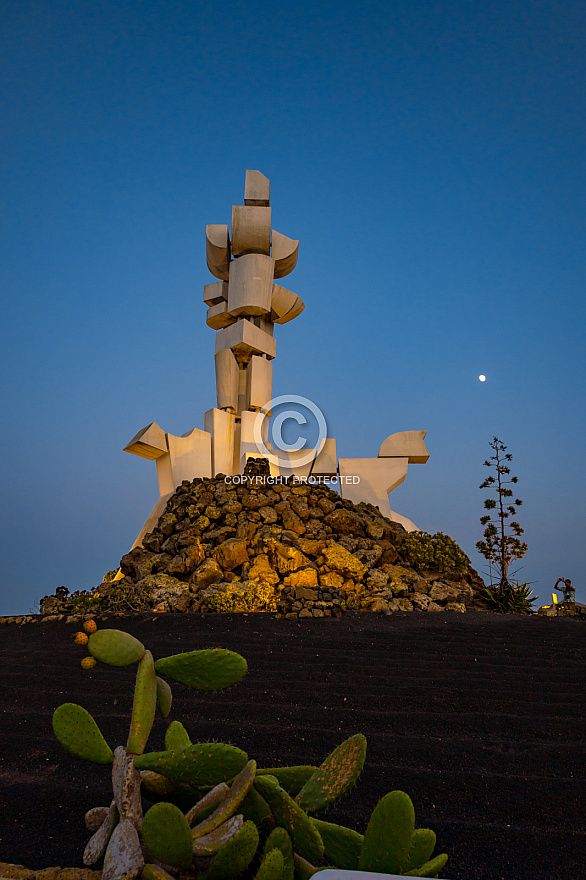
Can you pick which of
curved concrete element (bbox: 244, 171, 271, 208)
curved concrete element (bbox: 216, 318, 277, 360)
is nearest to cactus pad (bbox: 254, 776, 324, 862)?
curved concrete element (bbox: 216, 318, 277, 360)

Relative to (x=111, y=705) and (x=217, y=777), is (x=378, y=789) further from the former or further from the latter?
(x=111, y=705)

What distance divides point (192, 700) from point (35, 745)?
1.09m

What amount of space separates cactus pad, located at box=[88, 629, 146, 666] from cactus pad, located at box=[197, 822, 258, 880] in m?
0.49

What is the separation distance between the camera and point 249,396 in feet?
37.8

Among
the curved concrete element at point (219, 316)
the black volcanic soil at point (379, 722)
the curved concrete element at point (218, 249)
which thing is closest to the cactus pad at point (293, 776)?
the black volcanic soil at point (379, 722)

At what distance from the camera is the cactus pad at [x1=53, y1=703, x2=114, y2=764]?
1.42 meters

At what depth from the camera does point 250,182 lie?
12094 mm

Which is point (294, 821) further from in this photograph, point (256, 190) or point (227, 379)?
point (256, 190)

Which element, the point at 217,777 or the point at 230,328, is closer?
the point at 217,777

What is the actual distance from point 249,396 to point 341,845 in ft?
34.3

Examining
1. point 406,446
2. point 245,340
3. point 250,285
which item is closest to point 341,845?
point 406,446

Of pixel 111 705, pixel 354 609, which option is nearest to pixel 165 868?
pixel 111 705

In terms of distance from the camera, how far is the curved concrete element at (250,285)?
11.6 meters

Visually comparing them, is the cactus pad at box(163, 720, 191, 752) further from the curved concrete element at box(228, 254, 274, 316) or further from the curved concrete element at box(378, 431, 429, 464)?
the curved concrete element at box(228, 254, 274, 316)
